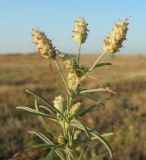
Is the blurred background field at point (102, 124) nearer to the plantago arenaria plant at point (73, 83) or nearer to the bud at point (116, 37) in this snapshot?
the plantago arenaria plant at point (73, 83)

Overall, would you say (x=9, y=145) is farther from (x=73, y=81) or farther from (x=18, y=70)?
(x=18, y=70)

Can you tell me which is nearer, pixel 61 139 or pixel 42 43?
pixel 42 43

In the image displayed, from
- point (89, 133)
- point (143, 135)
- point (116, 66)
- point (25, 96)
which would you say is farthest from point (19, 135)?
point (116, 66)

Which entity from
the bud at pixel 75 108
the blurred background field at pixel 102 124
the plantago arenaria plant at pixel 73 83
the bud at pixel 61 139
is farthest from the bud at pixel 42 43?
the blurred background field at pixel 102 124

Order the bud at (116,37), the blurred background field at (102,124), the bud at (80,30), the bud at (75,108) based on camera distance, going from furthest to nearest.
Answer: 1. the blurred background field at (102,124)
2. the bud at (75,108)
3. the bud at (80,30)
4. the bud at (116,37)

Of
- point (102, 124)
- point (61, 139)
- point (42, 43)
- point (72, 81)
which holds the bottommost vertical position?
point (102, 124)

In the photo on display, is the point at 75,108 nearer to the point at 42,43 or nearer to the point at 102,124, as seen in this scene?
the point at 42,43

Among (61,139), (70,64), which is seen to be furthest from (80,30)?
(61,139)
